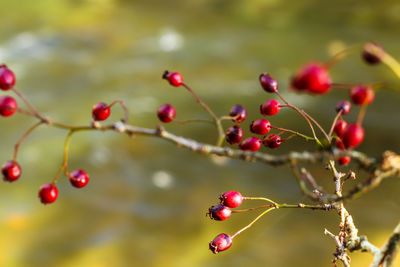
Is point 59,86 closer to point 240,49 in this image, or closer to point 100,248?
point 240,49

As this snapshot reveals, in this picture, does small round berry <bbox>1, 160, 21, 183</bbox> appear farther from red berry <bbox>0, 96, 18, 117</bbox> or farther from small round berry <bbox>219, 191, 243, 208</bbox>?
small round berry <bbox>219, 191, 243, 208</bbox>

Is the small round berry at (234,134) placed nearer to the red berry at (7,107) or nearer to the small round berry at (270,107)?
the small round berry at (270,107)

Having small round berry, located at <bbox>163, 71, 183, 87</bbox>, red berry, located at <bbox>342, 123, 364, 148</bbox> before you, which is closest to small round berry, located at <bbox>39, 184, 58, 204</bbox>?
small round berry, located at <bbox>163, 71, 183, 87</bbox>

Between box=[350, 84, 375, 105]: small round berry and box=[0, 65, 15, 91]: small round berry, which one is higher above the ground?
box=[350, 84, 375, 105]: small round berry

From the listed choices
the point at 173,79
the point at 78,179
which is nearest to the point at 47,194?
the point at 78,179

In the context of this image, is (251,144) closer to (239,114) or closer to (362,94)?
(239,114)

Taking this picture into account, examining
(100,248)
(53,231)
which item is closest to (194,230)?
(100,248)
